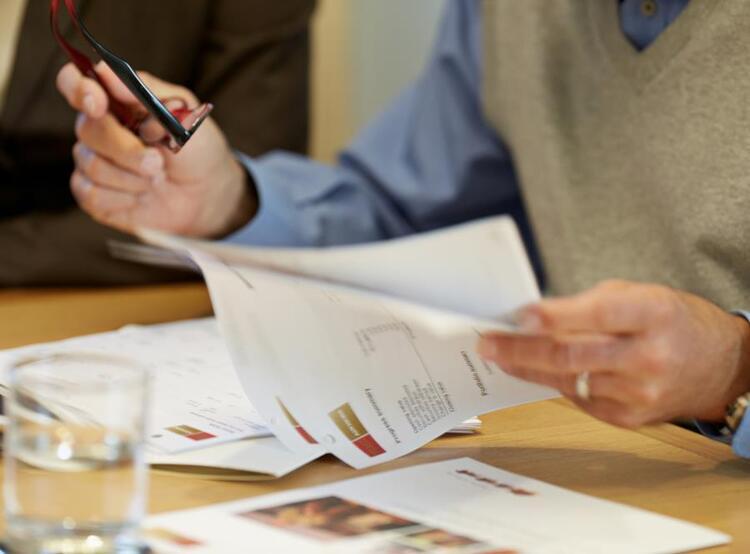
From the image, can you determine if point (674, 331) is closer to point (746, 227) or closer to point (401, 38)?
point (746, 227)

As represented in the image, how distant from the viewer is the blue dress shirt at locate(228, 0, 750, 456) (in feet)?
4.40

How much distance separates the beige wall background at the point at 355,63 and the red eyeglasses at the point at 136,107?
1280 millimetres

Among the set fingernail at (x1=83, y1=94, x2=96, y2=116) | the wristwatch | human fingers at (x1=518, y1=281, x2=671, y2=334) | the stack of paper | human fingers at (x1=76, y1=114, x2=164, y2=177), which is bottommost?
the wristwatch

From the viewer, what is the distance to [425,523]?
0.60 metres

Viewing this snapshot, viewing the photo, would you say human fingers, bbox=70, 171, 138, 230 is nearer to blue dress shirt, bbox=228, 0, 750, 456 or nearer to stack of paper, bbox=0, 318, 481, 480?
stack of paper, bbox=0, 318, 481, 480

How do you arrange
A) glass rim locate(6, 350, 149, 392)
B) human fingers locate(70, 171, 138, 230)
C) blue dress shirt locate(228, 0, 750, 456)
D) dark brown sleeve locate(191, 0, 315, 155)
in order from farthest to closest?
dark brown sleeve locate(191, 0, 315, 155) < blue dress shirt locate(228, 0, 750, 456) < human fingers locate(70, 171, 138, 230) < glass rim locate(6, 350, 149, 392)

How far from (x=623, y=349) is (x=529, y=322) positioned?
0.23ft

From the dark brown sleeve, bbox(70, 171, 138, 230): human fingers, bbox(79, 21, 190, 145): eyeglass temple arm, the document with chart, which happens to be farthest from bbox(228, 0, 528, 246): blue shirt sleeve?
the document with chart

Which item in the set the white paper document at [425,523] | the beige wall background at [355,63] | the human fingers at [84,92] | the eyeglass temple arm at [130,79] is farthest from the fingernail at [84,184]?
the beige wall background at [355,63]

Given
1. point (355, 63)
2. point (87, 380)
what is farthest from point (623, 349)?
point (355, 63)

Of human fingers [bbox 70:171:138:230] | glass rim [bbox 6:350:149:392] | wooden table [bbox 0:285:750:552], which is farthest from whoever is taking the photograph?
human fingers [bbox 70:171:138:230]

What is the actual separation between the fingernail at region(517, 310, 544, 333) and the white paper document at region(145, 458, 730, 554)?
98 mm

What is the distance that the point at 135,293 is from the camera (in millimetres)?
1312

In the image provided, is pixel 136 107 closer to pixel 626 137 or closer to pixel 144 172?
pixel 144 172
